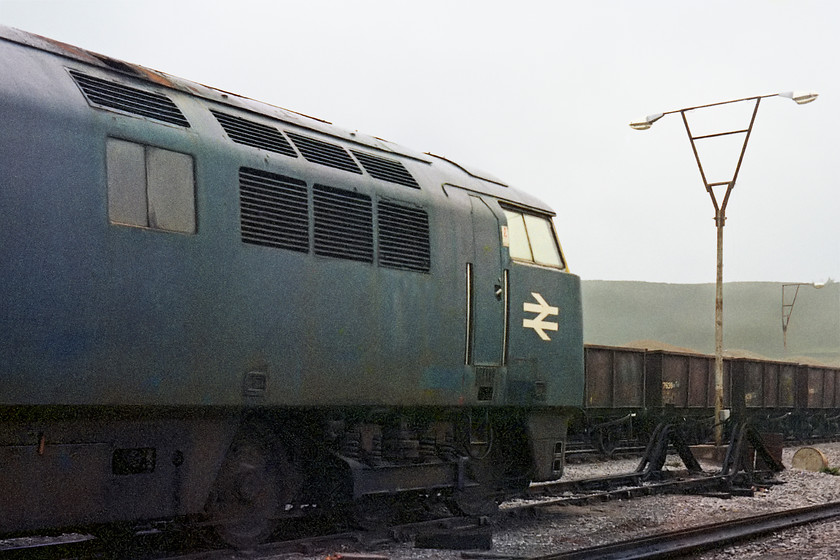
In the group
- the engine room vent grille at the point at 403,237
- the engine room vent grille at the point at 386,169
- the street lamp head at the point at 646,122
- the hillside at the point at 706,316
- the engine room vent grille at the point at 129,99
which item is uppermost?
the street lamp head at the point at 646,122

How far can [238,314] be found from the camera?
6641 millimetres

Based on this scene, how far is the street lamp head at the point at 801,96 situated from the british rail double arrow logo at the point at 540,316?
1097 cm

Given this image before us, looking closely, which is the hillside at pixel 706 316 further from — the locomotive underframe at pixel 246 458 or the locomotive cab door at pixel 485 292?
the locomotive cab door at pixel 485 292

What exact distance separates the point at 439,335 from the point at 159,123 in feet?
10.3

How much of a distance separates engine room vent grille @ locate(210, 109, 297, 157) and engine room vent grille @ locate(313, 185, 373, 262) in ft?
1.40

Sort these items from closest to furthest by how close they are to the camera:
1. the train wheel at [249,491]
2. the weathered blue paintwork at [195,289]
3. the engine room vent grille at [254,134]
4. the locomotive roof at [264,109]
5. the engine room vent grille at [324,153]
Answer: the weathered blue paintwork at [195,289]
the locomotive roof at [264,109]
the train wheel at [249,491]
the engine room vent grille at [254,134]
the engine room vent grille at [324,153]

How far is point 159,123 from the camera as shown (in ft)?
21.3

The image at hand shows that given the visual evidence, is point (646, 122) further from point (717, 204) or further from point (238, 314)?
point (238, 314)

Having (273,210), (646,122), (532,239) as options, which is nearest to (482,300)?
(532,239)

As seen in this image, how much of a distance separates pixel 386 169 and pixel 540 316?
2390 mm

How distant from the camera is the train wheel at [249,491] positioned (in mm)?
7027

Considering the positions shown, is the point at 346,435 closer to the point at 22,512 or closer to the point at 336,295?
the point at 336,295

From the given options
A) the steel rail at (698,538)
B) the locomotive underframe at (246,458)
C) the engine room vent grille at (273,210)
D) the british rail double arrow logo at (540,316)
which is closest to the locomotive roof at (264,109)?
the engine room vent grille at (273,210)

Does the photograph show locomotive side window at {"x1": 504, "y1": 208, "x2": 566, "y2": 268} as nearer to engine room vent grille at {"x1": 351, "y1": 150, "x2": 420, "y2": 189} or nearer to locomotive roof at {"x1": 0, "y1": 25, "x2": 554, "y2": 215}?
locomotive roof at {"x1": 0, "y1": 25, "x2": 554, "y2": 215}
